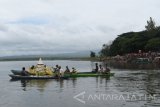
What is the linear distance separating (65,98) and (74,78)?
23.9 meters

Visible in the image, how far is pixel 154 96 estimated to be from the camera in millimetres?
36938

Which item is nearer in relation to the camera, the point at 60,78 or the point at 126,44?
the point at 60,78

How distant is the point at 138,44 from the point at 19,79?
113 m

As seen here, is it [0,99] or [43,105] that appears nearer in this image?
[43,105]

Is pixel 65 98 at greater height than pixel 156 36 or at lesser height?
lesser

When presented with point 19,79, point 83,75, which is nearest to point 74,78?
point 83,75

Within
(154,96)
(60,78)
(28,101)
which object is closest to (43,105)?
(28,101)

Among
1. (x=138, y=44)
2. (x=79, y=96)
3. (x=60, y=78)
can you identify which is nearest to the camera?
(x=79, y=96)

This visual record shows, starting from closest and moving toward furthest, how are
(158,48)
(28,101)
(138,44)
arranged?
(28,101)
(158,48)
(138,44)

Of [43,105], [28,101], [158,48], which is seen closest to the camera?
[43,105]

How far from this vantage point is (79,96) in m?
38.6

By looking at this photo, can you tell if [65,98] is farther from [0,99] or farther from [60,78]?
[60,78]

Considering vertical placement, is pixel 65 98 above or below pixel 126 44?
below

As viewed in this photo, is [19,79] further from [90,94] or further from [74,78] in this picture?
[90,94]
